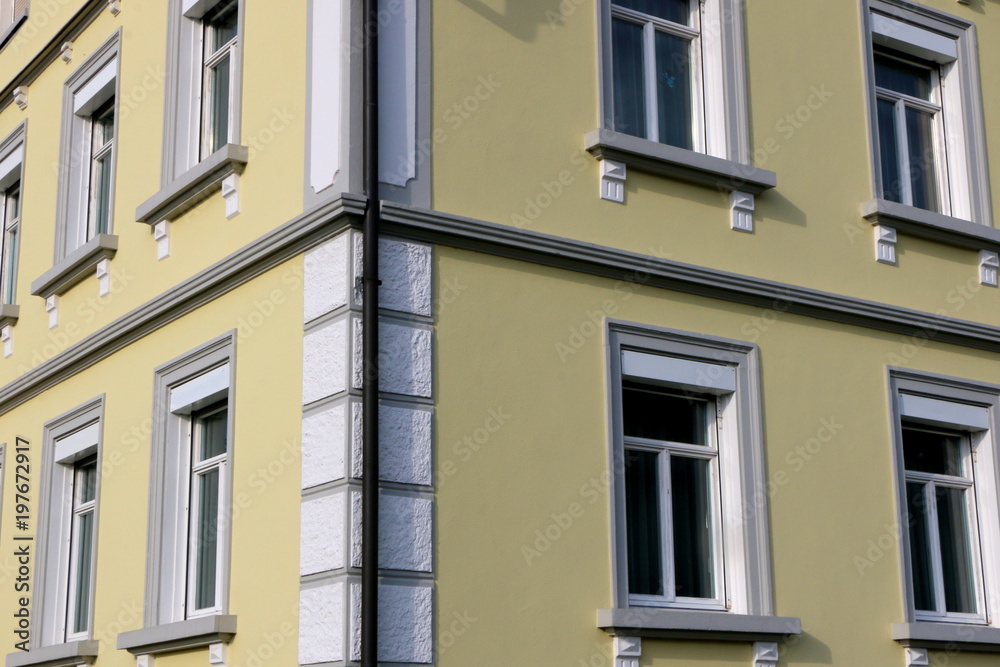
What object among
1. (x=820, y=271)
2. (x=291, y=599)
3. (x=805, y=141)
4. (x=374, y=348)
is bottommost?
(x=291, y=599)

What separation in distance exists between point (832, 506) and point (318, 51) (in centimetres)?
488

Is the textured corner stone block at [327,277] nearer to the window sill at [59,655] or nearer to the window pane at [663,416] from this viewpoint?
the window pane at [663,416]

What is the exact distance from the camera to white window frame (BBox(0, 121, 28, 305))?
15.5 m

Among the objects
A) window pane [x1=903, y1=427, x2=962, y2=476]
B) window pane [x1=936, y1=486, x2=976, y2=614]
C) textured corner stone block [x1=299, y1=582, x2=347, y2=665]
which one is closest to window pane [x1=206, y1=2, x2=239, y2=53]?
textured corner stone block [x1=299, y1=582, x2=347, y2=665]

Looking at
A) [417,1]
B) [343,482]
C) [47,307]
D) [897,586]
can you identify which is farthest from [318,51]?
[897,586]

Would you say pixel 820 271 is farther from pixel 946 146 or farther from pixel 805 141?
pixel 946 146

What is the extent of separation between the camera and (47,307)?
1393 centimetres

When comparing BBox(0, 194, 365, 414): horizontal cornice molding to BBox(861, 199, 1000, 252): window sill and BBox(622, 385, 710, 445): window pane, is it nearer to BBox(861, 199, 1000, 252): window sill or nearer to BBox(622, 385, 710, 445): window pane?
BBox(622, 385, 710, 445): window pane

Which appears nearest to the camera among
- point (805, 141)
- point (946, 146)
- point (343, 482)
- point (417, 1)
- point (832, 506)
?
point (343, 482)

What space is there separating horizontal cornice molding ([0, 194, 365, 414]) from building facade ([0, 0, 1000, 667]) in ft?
0.10

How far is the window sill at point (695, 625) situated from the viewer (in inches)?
390

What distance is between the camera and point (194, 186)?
11414 mm

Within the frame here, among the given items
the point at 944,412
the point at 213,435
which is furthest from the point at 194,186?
the point at 944,412

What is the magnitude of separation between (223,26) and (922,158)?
5974 millimetres
